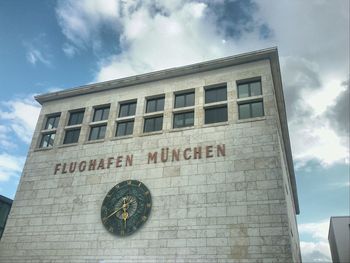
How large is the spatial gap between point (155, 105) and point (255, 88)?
23.8 feet

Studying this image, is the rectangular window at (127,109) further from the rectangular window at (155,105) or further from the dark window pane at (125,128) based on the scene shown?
the rectangular window at (155,105)

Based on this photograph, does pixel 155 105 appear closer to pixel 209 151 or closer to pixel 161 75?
pixel 161 75

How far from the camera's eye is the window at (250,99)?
20.7m

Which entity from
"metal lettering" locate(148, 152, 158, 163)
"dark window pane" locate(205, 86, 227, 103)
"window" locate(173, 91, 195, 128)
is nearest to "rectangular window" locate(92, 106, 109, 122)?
"metal lettering" locate(148, 152, 158, 163)

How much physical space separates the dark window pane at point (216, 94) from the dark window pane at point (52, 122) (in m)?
12.7

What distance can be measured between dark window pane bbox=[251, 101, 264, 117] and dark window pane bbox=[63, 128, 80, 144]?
43.4ft

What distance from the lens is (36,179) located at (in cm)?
2350

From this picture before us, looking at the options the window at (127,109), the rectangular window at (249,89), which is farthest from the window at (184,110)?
the window at (127,109)

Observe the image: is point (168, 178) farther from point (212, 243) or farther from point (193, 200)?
point (212, 243)

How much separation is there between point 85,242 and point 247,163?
1089 cm

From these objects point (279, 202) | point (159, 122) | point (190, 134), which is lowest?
point (279, 202)

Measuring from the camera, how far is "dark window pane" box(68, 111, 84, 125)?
25.7 meters

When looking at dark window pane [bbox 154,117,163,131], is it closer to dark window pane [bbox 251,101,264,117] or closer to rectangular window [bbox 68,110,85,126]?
dark window pane [bbox 251,101,264,117]

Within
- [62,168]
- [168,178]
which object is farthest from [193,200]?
[62,168]
